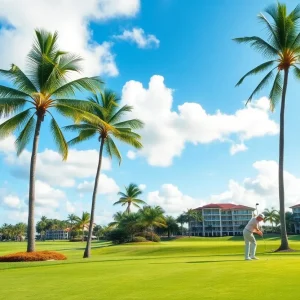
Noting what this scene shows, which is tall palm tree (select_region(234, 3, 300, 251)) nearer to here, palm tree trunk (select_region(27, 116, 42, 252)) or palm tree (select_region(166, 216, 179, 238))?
palm tree trunk (select_region(27, 116, 42, 252))

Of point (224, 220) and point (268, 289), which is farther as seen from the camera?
point (224, 220)

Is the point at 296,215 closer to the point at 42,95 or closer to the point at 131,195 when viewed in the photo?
the point at 131,195

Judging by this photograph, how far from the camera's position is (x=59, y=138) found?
2742cm

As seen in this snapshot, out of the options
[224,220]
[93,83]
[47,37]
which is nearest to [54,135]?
[93,83]

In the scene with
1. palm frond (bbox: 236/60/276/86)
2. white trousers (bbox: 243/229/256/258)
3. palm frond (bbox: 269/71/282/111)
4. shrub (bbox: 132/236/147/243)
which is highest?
palm frond (bbox: 236/60/276/86)

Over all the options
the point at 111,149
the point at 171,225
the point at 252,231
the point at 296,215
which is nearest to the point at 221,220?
the point at 296,215

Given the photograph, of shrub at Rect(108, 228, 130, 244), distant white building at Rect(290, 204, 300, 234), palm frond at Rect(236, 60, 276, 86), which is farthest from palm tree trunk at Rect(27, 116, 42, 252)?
distant white building at Rect(290, 204, 300, 234)

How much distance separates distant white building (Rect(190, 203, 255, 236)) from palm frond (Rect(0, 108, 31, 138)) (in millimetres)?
144549

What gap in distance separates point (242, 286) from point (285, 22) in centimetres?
2581

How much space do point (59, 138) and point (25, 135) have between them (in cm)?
251

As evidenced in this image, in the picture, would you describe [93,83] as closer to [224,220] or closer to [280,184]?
[280,184]

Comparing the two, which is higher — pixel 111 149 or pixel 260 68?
pixel 260 68

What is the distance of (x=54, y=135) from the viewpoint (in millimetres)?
27531

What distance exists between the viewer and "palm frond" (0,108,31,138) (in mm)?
26266
